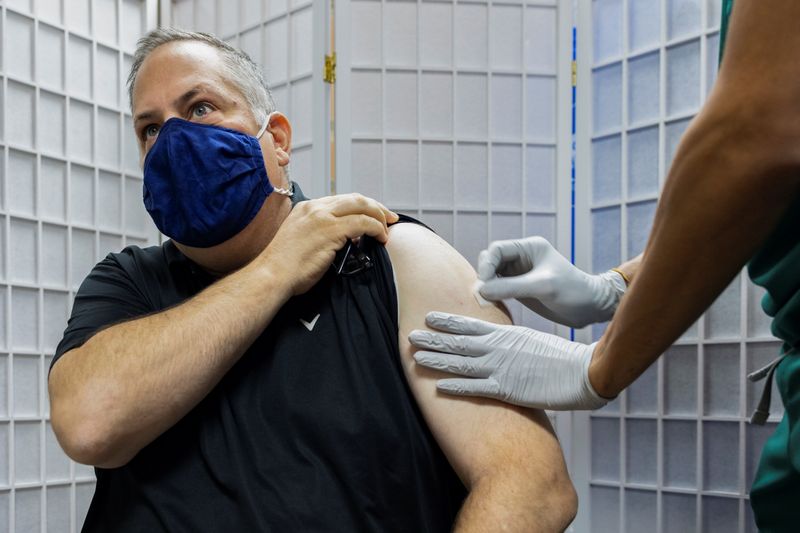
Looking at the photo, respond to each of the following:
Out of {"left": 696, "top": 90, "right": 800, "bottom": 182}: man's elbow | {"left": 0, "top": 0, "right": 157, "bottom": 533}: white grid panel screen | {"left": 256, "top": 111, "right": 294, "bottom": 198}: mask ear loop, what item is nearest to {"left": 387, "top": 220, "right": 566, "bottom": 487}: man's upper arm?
{"left": 256, "top": 111, "right": 294, "bottom": 198}: mask ear loop

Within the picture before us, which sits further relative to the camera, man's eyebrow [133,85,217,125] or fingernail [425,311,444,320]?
man's eyebrow [133,85,217,125]

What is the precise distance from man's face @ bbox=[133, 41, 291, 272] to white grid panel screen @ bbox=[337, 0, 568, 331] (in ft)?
3.96

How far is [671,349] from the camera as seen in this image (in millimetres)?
2449

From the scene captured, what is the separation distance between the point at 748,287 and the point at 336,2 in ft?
Answer: 5.44

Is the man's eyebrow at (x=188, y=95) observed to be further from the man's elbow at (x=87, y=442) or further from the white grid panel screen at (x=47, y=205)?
the white grid panel screen at (x=47, y=205)

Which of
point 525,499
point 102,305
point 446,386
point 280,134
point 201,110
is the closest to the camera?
point 525,499

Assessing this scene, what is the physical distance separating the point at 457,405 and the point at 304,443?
0.85 feet

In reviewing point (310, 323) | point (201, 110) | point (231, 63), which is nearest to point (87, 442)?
point (310, 323)

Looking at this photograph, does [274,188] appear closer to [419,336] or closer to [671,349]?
[419,336]

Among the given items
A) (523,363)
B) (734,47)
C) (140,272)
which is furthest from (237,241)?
(734,47)

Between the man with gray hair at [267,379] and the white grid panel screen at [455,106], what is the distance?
1.28 metres

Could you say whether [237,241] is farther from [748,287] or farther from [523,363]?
[748,287]

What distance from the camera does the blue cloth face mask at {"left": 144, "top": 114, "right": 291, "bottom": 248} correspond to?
1.45 meters

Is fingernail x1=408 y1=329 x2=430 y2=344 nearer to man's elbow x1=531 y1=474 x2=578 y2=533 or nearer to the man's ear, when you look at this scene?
man's elbow x1=531 y1=474 x2=578 y2=533
